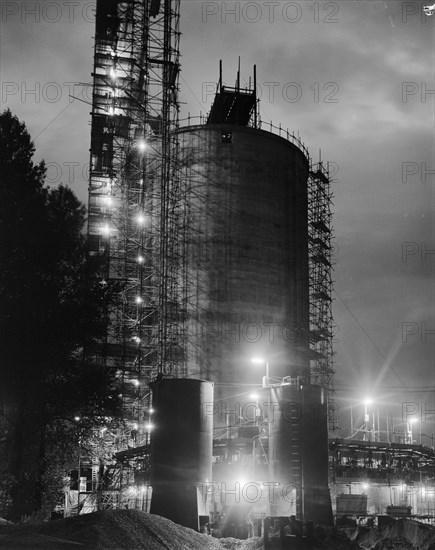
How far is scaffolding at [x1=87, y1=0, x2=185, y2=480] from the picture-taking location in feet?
144

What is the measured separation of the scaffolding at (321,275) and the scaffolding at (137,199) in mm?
12473

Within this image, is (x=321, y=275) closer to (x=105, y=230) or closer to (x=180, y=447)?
(x=105, y=230)

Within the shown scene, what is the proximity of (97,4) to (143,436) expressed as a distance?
31545mm

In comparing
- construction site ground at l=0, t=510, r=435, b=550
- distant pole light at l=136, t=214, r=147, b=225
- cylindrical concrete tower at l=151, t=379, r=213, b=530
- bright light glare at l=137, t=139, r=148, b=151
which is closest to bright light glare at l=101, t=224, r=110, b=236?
distant pole light at l=136, t=214, r=147, b=225

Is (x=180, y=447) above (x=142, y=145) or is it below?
below

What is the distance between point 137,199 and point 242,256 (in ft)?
28.3

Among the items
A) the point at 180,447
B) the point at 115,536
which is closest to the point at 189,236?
the point at 180,447

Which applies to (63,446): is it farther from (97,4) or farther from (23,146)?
(97,4)

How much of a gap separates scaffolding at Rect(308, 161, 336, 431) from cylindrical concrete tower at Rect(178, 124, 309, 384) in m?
5.60

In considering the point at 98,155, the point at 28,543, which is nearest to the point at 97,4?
the point at 98,155

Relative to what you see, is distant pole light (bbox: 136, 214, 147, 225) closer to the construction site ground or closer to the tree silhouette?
the tree silhouette

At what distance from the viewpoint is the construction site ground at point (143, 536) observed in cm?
1734

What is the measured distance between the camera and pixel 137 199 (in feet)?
157

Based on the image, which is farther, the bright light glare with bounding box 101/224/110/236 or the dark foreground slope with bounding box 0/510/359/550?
the bright light glare with bounding box 101/224/110/236
